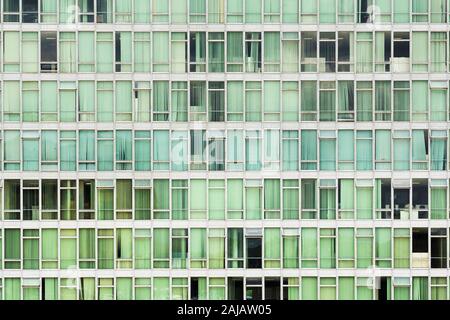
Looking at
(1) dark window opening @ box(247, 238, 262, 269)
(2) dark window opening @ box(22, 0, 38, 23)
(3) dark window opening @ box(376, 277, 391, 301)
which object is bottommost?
(3) dark window opening @ box(376, 277, 391, 301)

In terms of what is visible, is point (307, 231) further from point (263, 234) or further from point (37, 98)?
point (37, 98)

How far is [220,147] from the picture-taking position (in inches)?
1607

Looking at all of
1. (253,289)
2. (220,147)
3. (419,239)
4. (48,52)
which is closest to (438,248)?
(419,239)

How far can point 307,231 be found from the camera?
4091 centimetres

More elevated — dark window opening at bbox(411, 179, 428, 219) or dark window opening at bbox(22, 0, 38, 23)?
dark window opening at bbox(22, 0, 38, 23)

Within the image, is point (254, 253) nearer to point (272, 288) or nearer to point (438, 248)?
point (272, 288)

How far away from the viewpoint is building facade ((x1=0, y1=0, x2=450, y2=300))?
40.8 metres

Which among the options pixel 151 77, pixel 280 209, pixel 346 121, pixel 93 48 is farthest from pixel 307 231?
pixel 93 48

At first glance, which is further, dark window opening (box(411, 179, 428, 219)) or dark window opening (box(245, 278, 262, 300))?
dark window opening (box(411, 179, 428, 219))

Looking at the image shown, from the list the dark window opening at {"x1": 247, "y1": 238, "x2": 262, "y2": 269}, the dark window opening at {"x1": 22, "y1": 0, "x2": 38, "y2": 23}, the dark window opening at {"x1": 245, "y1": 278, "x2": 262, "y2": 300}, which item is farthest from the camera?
the dark window opening at {"x1": 22, "y1": 0, "x2": 38, "y2": 23}

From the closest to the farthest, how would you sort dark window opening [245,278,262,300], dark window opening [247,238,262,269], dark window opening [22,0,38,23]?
dark window opening [245,278,262,300]
dark window opening [247,238,262,269]
dark window opening [22,0,38,23]

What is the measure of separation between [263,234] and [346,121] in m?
5.65

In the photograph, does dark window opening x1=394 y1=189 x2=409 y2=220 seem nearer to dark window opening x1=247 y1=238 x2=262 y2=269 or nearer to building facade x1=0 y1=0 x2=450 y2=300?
building facade x1=0 y1=0 x2=450 y2=300

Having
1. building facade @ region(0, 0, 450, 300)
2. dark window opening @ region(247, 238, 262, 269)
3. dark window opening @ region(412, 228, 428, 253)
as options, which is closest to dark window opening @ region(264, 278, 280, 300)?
building facade @ region(0, 0, 450, 300)
